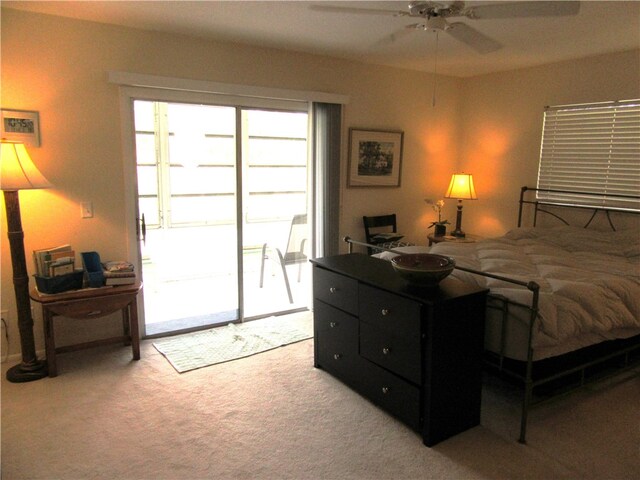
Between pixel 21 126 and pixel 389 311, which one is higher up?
pixel 21 126

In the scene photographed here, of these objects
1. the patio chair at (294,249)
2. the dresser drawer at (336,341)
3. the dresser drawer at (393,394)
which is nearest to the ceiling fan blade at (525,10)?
the dresser drawer at (336,341)

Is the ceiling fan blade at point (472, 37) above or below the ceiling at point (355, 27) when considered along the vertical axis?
below

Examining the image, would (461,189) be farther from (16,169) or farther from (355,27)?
(16,169)

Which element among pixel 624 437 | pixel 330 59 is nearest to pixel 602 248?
pixel 624 437

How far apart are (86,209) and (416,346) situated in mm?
2633

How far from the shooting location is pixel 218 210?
4.02 metres

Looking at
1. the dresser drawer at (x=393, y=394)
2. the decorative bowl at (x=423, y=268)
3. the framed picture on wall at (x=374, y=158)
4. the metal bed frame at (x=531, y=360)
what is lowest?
the dresser drawer at (x=393, y=394)

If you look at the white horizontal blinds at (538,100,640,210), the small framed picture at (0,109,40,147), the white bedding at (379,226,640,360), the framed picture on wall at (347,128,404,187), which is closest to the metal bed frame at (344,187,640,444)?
the white bedding at (379,226,640,360)

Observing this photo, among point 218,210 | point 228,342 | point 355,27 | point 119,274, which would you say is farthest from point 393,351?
point 355,27

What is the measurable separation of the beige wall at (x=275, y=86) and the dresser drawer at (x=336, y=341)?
1713mm

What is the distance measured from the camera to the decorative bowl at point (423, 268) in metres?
2.46

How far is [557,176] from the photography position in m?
4.46

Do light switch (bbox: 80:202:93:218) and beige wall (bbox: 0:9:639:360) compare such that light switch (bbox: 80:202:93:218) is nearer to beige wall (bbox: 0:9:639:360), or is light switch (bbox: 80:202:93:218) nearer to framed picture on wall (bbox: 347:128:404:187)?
beige wall (bbox: 0:9:639:360)

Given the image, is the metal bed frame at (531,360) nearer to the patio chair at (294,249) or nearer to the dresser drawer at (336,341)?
the dresser drawer at (336,341)
